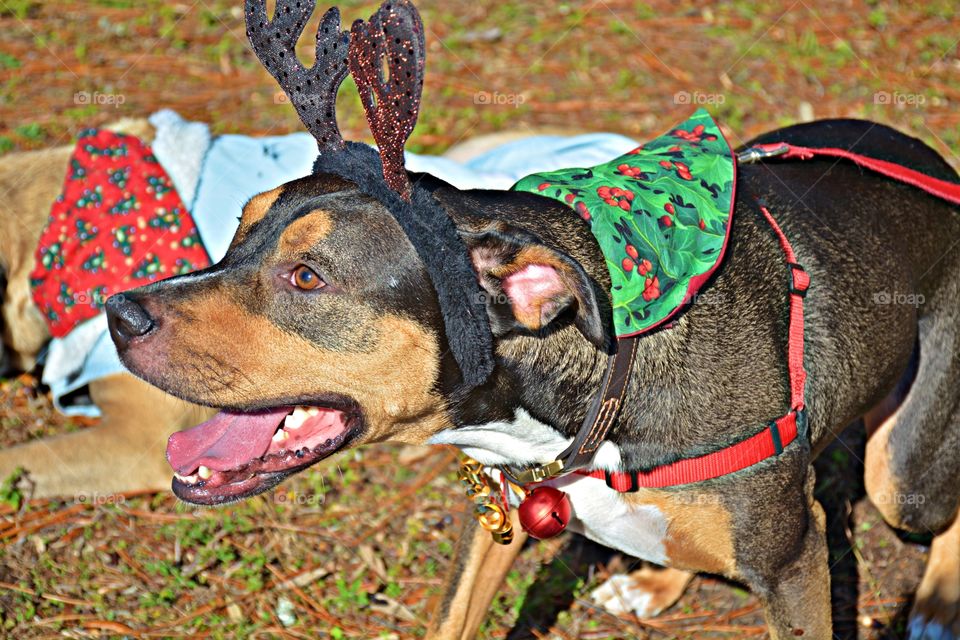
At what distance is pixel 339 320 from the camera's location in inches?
115

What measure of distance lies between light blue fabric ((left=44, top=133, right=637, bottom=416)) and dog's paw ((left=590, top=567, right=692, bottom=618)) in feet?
6.30

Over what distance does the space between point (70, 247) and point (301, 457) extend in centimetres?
223

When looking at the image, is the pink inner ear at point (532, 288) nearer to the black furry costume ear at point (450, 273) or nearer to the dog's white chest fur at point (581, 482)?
the black furry costume ear at point (450, 273)

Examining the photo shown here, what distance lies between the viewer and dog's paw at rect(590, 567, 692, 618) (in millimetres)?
4297

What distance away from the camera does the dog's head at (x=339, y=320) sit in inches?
113

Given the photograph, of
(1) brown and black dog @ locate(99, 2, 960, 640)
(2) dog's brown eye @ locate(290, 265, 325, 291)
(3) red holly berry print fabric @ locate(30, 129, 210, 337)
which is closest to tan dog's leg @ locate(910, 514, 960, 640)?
(1) brown and black dog @ locate(99, 2, 960, 640)

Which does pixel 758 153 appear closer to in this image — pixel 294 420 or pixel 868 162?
pixel 868 162

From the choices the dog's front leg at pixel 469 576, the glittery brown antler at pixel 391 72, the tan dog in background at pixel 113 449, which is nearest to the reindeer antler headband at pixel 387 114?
the glittery brown antler at pixel 391 72

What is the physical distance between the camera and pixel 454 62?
7.22 meters

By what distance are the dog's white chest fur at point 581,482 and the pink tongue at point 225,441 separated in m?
0.50

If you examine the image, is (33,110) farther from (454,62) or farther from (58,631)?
(58,631)

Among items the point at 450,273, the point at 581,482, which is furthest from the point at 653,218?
the point at 581,482

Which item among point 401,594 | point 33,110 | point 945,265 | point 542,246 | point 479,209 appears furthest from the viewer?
point 33,110

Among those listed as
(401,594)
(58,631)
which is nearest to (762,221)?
(401,594)
